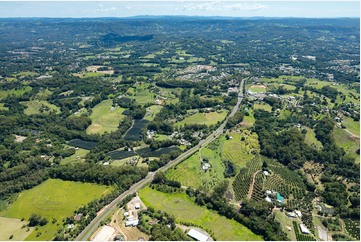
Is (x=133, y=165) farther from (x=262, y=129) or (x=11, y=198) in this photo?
(x=262, y=129)

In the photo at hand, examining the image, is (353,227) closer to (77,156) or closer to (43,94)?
(77,156)

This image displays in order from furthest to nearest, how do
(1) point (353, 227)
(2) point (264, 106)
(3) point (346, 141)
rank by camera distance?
(2) point (264, 106), (3) point (346, 141), (1) point (353, 227)

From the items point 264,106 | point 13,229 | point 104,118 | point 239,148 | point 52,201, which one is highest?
point 264,106

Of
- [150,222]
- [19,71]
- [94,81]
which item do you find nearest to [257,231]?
[150,222]

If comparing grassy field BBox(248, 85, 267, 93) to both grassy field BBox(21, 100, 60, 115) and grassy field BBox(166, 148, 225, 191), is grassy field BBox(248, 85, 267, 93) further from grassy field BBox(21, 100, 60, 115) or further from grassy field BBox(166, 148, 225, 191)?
grassy field BBox(21, 100, 60, 115)

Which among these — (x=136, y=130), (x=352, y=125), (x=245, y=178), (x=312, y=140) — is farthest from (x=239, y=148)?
(x=352, y=125)

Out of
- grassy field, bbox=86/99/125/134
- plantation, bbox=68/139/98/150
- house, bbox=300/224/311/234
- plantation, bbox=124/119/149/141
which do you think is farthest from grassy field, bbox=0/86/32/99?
house, bbox=300/224/311/234

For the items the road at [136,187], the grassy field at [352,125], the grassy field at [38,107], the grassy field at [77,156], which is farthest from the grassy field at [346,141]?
the grassy field at [38,107]
